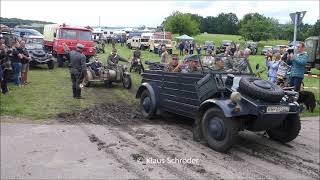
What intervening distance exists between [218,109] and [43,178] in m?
3.23

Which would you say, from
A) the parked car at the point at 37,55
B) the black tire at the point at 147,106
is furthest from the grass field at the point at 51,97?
the parked car at the point at 37,55

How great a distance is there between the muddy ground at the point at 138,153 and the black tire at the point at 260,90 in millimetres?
1000

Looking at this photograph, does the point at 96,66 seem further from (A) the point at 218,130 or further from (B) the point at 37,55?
(A) the point at 218,130

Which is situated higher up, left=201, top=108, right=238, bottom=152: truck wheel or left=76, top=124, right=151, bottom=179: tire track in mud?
left=201, top=108, right=238, bottom=152: truck wheel

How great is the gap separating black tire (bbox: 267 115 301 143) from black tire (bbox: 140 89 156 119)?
8.74 feet

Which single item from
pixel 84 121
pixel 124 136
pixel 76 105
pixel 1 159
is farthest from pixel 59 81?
pixel 1 159

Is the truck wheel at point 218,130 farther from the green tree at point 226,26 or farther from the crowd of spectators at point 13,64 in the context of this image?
the green tree at point 226,26

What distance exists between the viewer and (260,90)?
302 inches

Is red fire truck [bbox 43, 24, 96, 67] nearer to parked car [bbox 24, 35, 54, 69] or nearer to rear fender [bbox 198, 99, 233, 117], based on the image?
parked car [bbox 24, 35, 54, 69]

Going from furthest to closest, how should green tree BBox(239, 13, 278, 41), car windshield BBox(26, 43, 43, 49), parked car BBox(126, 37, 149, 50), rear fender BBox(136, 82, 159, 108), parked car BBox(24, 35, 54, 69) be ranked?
green tree BBox(239, 13, 278, 41)
parked car BBox(126, 37, 149, 50)
car windshield BBox(26, 43, 43, 49)
parked car BBox(24, 35, 54, 69)
rear fender BBox(136, 82, 159, 108)

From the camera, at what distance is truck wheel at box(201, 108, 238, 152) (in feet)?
24.9

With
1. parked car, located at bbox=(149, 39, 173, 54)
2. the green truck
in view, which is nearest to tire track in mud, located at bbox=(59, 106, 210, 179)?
the green truck

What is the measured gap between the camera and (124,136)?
28.0ft

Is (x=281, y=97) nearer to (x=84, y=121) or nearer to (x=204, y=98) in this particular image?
(x=204, y=98)
